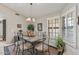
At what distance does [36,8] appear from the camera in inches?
103

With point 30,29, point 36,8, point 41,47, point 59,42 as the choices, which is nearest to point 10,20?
point 30,29

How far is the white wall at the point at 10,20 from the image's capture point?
101 inches

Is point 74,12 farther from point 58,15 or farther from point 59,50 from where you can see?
point 59,50

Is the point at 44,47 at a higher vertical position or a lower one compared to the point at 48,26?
lower

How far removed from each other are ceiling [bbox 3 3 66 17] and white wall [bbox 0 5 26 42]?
0.09 metres

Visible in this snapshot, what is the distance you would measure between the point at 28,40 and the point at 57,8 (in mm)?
790

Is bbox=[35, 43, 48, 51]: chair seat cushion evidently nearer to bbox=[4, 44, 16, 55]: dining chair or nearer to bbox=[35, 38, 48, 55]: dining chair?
bbox=[35, 38, 48, 55]: dining chair

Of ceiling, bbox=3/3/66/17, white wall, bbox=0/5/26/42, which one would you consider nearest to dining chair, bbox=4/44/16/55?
white wall, bbox=0/5/26/42

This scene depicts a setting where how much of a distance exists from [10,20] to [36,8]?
0.52 metres

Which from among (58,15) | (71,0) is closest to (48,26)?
(58,15)

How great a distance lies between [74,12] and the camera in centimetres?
252

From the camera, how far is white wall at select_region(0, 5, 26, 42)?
2.58m
